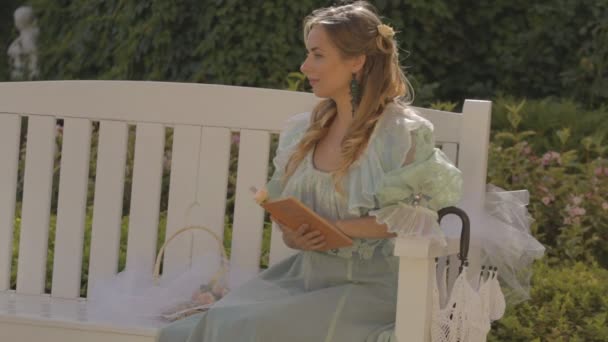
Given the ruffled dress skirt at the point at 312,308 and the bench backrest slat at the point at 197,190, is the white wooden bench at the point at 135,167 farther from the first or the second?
the ruffled dress skirt at the point at 312,308

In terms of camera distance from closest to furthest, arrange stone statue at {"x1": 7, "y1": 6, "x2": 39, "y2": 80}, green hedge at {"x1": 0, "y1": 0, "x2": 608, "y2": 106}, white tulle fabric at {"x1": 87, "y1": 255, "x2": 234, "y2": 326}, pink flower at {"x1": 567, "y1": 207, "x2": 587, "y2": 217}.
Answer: white tulle fabric at {"x1": 87, "y1": 255, "x2": 234, "y2": 326}
pink flower at {"x1": 567, "y1": 207, "x2": 587, "y2": 217}
green hedge at {"x1": 0, "y1": 0, "x2": 608, "y2": 106}
stone statue at {"x1": 7, "y1": 6, "x2": 39, "y2": 80}

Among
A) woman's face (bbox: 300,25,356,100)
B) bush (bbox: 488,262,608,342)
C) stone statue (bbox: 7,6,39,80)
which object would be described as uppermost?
stone statue (bbox: 7,6,39,80)

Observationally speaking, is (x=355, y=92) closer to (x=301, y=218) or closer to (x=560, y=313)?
(x=301, y=218)

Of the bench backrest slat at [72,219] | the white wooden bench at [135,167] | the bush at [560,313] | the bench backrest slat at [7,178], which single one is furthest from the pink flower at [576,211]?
the bench backrest slat at [7,178]

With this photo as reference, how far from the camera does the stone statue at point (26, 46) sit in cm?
815

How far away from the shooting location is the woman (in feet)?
11.3

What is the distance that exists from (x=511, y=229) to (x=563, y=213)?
1343 mm

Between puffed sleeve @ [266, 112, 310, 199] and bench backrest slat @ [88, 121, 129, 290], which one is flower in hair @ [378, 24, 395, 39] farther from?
bench backrest slat @ [88, 121, 129, 290]

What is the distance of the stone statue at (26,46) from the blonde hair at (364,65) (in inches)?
188

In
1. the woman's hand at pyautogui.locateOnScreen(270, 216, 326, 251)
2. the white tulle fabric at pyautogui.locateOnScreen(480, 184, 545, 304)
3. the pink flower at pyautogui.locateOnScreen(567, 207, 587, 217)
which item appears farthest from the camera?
the pink flower at pyautogui.locateOnScreen(567, 207, 587, 217)

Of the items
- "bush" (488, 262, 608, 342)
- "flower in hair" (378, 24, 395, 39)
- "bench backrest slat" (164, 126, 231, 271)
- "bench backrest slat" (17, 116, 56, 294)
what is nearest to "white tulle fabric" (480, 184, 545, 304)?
"bush" (488, 262, 608, 342)

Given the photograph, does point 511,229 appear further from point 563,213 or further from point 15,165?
point 15,165

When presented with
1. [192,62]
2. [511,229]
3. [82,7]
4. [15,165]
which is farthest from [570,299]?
[82,7]

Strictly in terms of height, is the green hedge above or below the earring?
above
